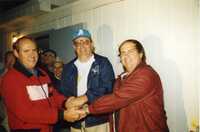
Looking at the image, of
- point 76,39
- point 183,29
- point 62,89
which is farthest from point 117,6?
point 62,89

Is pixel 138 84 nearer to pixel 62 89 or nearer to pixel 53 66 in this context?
pixel 62 89

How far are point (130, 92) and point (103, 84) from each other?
89 cm

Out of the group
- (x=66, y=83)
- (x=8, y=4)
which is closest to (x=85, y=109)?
(x=66, y=83)

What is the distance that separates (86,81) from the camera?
3.96 m

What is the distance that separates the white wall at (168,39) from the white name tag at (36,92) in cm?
171

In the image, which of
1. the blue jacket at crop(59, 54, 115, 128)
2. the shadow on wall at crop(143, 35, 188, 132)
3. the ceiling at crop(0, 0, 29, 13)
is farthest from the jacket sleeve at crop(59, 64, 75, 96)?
the ceiling at crop(0, 0, 29, 13)

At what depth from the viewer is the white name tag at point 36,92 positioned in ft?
10.7

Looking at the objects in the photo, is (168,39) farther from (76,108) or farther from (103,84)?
(76,108)

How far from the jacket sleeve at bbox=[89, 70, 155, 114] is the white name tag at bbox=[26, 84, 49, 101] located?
0.72 metres

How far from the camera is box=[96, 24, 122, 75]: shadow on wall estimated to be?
489 centimetres

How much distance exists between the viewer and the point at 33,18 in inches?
280

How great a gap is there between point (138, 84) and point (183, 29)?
127 centimetres

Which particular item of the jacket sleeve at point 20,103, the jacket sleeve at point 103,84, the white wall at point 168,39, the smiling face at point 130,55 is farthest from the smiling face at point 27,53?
the white wall at point 168,39

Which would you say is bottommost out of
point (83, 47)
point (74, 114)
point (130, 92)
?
point (74, 114)
